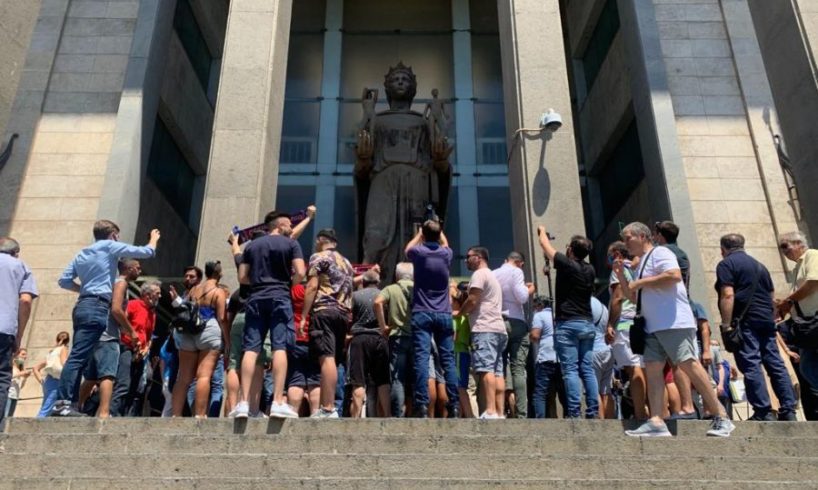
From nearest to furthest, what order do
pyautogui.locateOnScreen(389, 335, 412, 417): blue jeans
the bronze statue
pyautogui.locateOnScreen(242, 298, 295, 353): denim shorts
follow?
pyautogui.locateOnScreen(242, 298, 295, 353): denim shorts < pyautogui.locateOnScreen(389, 335, 412, 417): blue jeans < the bronze statue

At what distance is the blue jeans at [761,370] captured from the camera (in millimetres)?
6473

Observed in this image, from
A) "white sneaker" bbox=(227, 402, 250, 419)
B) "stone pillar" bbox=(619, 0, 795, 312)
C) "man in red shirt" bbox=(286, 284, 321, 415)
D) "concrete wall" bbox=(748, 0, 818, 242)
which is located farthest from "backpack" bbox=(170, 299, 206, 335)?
"stone pillar" bbox=(619, 0, 795, 312)

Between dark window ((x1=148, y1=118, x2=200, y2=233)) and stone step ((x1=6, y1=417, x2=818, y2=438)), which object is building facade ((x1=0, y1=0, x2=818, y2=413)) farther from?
stone step ((x1=6, y1=417, x2=818, y2=438))

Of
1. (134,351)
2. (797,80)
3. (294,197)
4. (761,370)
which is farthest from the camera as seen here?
(294,197)

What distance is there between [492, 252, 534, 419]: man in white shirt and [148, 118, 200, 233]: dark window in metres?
10.5

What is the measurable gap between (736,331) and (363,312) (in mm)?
3756

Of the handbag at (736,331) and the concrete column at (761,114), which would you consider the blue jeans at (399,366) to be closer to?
the handbag at (736,331)

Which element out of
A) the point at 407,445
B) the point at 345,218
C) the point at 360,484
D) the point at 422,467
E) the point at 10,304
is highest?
the point at 345,218

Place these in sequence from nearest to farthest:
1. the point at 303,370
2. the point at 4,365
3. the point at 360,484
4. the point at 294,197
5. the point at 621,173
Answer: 1. the point at 360,484
2. the point at 4,365
3. the point at 303,370
4. the point at 621,173
5. the point at 294,197

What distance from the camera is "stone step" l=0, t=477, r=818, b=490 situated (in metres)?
4.78

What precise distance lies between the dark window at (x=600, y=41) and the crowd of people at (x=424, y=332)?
1166 cm

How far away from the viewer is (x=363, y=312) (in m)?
7.41

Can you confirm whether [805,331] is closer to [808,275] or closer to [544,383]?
[808,275]

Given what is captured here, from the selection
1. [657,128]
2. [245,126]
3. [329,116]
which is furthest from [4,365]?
[329,116]
